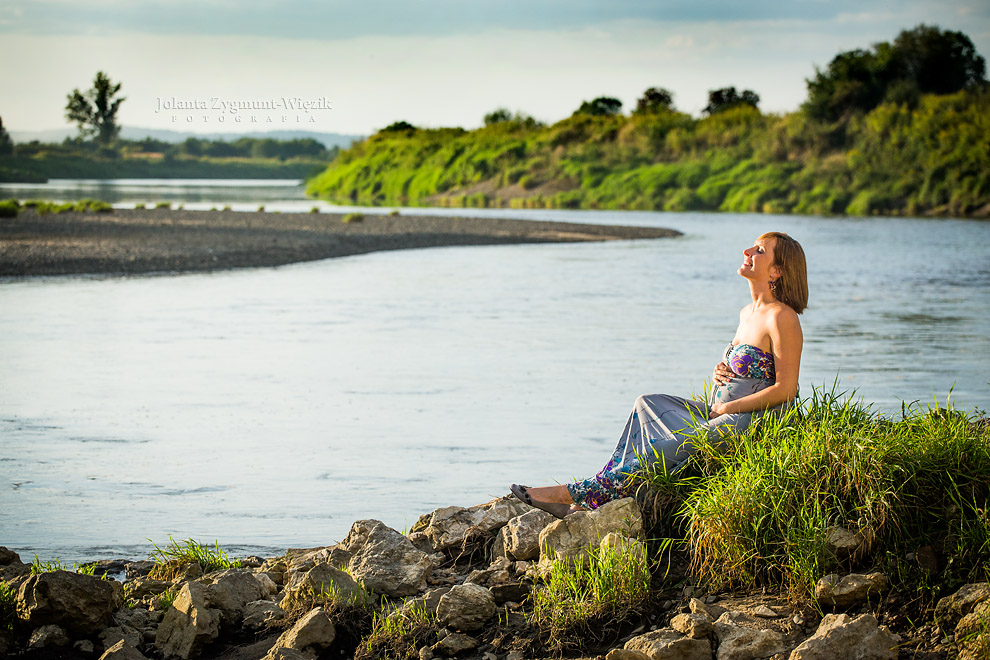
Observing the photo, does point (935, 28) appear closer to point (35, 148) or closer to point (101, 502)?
point (101, 502)

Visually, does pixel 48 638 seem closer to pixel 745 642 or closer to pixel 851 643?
pixel 745 642

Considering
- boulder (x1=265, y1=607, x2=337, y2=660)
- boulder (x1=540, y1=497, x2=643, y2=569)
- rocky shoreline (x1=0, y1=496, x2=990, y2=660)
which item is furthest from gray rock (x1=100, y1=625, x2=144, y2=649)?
boulder (x1=540, y1=497, x2=643, y2=569)

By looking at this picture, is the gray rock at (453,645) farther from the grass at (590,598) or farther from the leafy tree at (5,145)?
the leafy tree at (5,145)

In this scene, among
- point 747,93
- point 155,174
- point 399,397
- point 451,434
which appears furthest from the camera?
point 155,174

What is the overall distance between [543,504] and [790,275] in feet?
4.83

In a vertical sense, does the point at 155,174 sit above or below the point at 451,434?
above

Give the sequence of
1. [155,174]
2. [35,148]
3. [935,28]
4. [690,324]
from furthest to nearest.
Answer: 1. [155,174]
2. [35,148]
3. [935,28]
4. [690,324]

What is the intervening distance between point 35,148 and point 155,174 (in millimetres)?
13317

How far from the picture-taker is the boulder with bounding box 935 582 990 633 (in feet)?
10.4

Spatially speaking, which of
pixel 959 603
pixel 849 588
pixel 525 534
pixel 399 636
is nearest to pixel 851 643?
pixel 849 588

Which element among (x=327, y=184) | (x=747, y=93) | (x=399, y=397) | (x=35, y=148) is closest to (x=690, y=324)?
(x=399, y=397)

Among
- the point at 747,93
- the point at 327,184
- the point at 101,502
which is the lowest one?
the point at 101,502

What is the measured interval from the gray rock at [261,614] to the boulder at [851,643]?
1856 millimetres

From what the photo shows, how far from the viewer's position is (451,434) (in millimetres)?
6695
